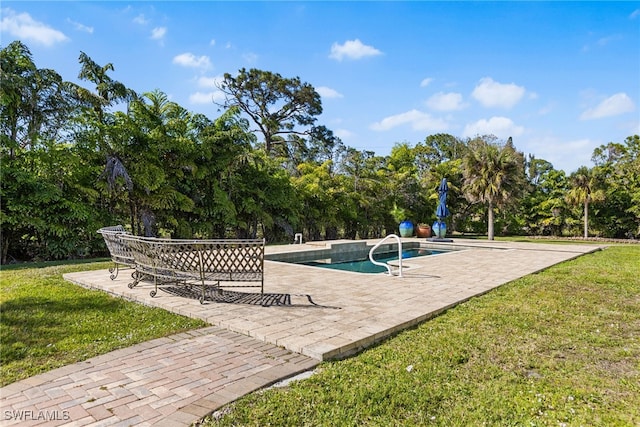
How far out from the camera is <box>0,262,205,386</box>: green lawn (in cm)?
300

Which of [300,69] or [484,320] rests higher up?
[300,69]

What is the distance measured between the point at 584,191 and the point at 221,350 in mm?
22974

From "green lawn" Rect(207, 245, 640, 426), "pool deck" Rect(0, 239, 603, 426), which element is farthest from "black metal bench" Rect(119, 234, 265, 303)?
"green lawn" Rect(207, 245, 640, 426)

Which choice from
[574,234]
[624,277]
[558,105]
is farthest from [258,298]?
[574,234]

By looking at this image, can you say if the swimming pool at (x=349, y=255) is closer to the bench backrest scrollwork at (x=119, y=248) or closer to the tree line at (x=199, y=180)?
the tree line at (x=199, y=180)

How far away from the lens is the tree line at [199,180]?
8.71 meters

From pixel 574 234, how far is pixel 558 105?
45.4ft

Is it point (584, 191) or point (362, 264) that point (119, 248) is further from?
point (584, 191)

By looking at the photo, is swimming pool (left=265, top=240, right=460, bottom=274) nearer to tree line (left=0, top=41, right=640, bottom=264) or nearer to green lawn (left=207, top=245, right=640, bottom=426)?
tree line (left=0, top=41, right=640, bottom=264)

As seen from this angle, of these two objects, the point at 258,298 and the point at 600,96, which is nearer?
the point at 258,298

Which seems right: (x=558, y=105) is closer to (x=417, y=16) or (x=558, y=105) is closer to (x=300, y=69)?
(x=417, y=16)

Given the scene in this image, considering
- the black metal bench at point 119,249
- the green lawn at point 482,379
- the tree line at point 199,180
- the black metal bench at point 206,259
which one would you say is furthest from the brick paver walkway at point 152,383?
the tree line at point 199,180

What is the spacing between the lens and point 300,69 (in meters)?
21.7

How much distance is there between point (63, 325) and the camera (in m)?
3.77
